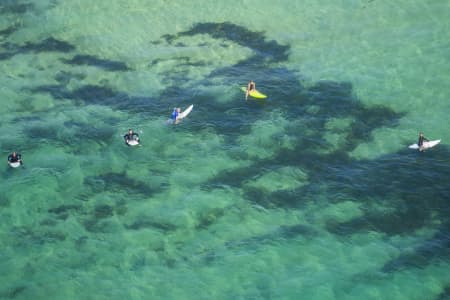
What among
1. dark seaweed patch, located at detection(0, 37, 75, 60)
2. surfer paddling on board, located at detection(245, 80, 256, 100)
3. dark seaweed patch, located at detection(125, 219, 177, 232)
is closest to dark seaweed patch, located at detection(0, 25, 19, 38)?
dark seaweed patch, located at detection(0, 37, 75, 60)

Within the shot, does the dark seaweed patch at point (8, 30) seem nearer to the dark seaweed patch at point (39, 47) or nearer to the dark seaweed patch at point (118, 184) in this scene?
the dark seaweed patch at point (39, 47)

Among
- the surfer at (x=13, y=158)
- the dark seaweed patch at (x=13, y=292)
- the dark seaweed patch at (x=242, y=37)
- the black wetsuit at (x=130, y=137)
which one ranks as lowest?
the dark seaweed patch at (x=13, y=292)

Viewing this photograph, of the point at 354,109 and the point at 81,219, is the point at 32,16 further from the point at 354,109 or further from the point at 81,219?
the point at 354,109

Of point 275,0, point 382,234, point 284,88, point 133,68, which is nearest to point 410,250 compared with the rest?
point 382,234

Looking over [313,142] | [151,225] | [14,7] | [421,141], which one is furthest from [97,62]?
[421,141]

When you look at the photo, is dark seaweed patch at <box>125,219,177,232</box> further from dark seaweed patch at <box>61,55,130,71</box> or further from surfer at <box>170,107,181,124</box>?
dark seaweed patch at <box>61,55,130,71</box>

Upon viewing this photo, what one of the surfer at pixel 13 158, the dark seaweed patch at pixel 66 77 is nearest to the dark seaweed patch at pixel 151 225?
the surfer at pixel 13 158
